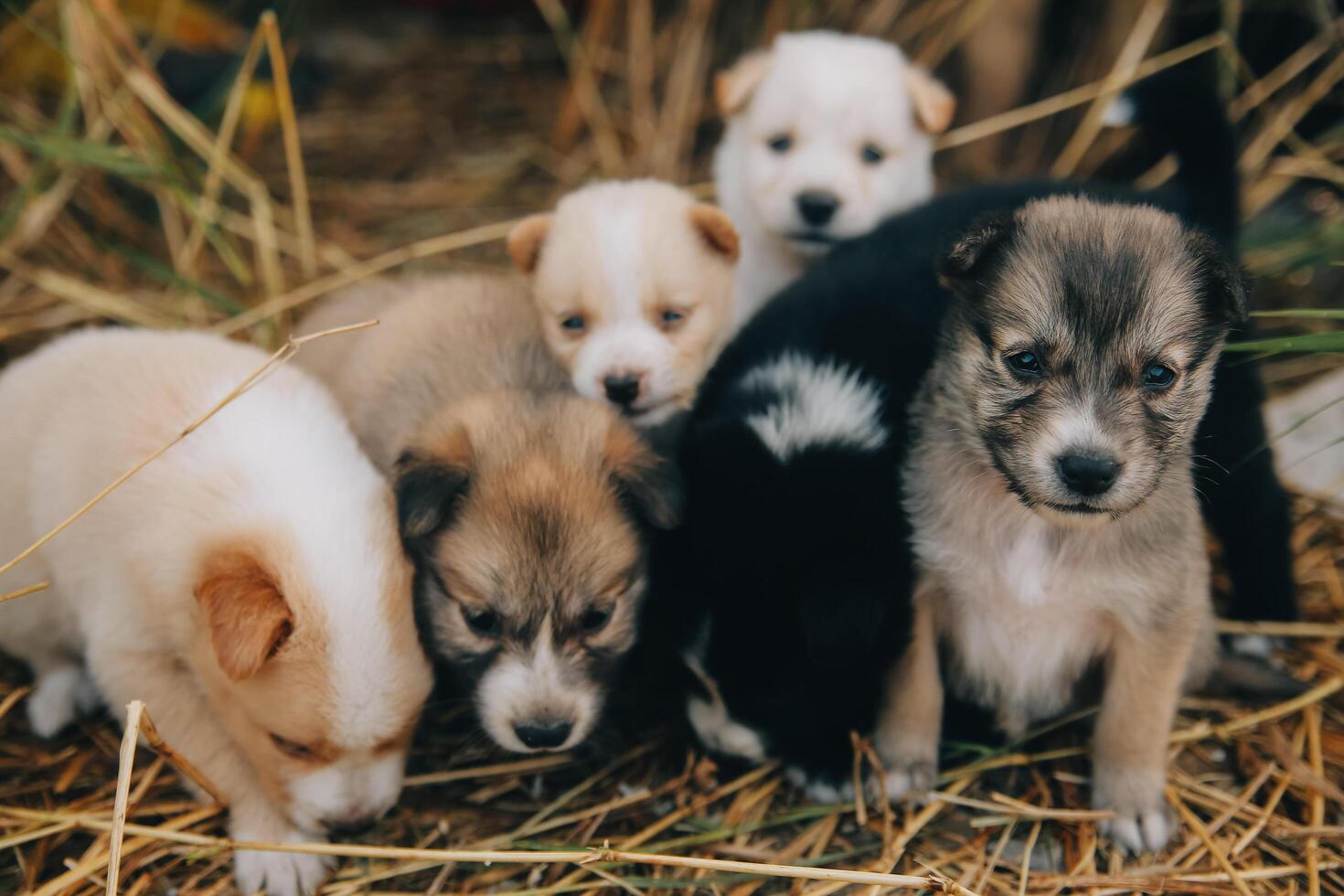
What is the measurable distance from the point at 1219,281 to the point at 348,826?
8.45 feet

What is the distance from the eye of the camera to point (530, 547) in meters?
2.91

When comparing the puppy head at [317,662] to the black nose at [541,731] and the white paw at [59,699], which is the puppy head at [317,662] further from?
the white paw at [59,699]

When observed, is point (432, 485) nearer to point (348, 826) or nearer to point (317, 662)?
point (317, 662)

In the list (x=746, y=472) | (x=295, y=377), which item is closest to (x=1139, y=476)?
(x=746, y=472)

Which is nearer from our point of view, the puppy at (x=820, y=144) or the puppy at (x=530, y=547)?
the puppy at (x=530, y=547)

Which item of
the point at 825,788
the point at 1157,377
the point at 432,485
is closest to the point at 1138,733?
the point at 825,788

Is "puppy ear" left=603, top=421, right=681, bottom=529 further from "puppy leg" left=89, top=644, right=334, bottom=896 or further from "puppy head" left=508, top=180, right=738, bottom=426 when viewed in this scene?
"puppy leg" left=89, top=644, right=334, bottom=896

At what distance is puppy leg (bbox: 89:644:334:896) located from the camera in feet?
9.94

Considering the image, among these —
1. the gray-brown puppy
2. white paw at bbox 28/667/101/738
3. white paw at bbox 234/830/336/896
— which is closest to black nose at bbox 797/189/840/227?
the gray-brown puppy

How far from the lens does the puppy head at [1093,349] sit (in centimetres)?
255

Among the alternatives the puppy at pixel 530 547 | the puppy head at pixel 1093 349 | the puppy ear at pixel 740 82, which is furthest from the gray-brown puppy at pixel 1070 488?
the puppy ear at pixel 740 82

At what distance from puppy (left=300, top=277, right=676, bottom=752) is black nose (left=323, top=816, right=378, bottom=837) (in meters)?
0.41

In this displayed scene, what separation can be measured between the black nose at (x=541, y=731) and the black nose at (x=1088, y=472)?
1.40 meters

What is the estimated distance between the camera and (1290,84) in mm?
5391
